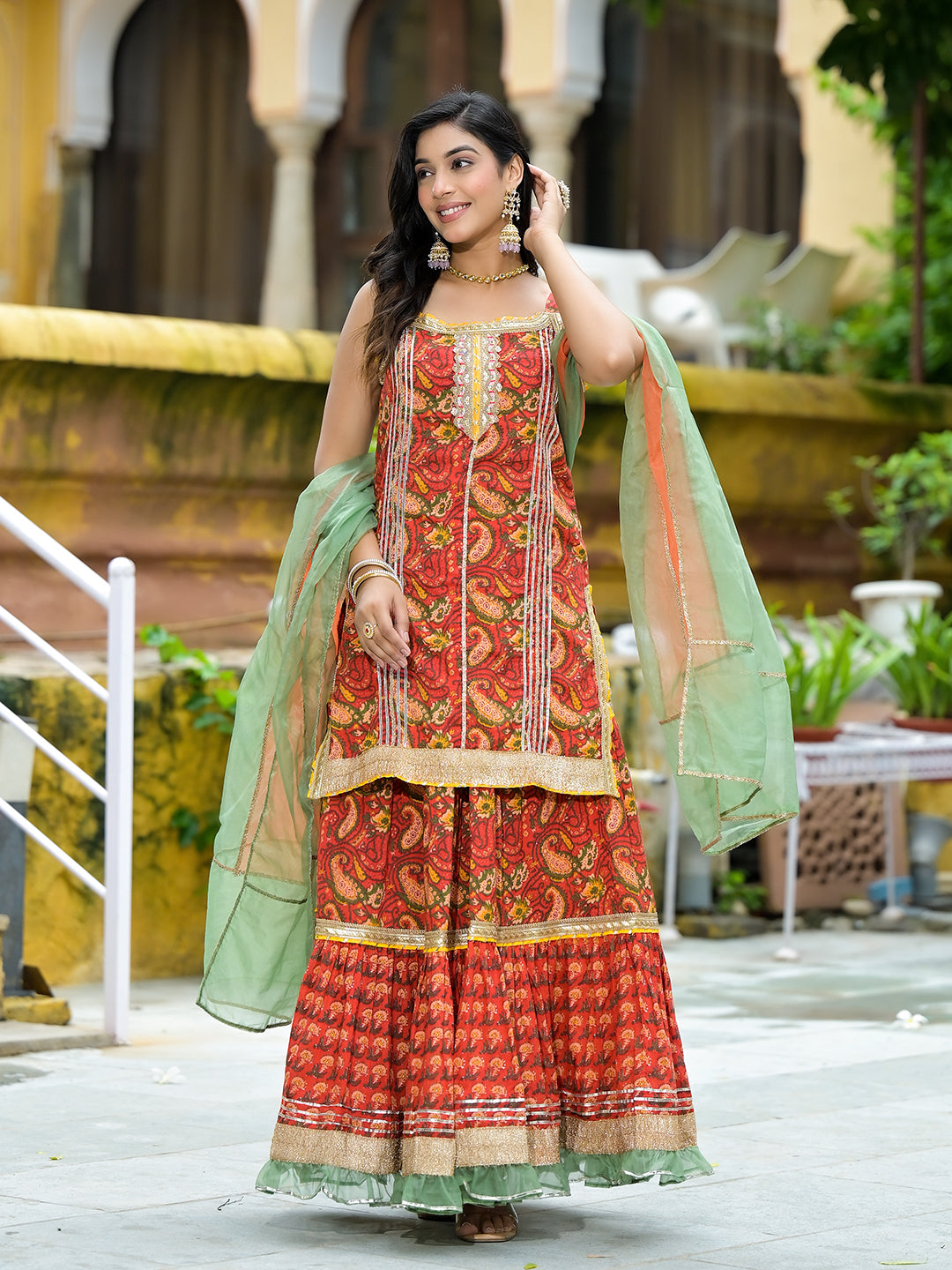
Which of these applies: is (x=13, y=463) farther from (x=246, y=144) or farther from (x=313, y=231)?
(x=246, y=144)

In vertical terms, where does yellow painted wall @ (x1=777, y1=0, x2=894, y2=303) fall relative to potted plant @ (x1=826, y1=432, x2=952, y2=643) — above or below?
above

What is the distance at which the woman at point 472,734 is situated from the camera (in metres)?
3.03

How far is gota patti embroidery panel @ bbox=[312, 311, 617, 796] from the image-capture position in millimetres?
3107

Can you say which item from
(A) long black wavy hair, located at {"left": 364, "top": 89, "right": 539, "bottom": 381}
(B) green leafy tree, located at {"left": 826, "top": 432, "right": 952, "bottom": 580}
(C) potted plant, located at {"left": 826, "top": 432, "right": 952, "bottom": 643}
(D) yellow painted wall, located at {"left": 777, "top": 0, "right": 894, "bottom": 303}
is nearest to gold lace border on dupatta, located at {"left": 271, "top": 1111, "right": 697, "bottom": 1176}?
(A) long black wavy hair, located at {"left": 364, "top": 89, "right": 539, "bottom": 381}

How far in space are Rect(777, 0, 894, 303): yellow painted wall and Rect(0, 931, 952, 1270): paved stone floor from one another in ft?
17.9

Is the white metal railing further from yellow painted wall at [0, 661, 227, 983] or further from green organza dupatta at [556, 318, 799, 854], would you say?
green organza dupatta at [556, 318, 799, 854]

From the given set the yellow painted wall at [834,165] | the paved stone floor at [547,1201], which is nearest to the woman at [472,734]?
the paved stone floor at [547,1201]

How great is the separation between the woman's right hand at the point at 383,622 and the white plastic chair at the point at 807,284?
6660mm

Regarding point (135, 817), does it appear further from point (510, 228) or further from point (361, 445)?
point (510, 228)

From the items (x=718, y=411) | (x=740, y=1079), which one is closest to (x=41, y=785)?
(x=740, y=1079)

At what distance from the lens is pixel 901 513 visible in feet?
26.2

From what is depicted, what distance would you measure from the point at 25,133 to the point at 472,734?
1158 cm

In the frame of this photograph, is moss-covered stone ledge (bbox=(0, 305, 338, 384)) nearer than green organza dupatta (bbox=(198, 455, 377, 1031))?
No

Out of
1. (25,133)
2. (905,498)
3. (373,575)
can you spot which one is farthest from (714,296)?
(373,575)
